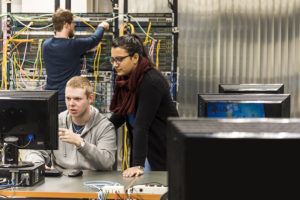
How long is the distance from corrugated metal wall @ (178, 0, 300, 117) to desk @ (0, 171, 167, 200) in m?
1.76

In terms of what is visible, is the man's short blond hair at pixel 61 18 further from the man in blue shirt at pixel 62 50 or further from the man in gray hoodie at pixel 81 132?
the man in gray hoodie at pixel 81 132

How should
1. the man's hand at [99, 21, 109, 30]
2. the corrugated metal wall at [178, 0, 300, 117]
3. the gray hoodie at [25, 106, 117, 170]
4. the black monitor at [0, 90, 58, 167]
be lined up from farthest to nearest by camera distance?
the corrugated metal wall at [178, 0, 300, 117] < the man's hand at [99, 21, 109, 30] < the gray hoodie at [25, 106, 117, 170] < the black monitor at [0, 90, 58, 167]

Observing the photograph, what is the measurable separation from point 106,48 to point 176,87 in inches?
27.8

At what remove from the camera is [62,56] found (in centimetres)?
339

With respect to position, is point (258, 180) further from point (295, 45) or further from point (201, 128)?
point (295, 45)

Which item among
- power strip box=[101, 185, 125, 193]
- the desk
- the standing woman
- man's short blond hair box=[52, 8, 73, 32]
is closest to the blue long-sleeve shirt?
man's short blond hair box=[52, 8, 73, 32]

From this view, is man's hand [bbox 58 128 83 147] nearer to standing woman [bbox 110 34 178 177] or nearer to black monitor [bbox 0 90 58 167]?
black monitor [bbox 0 90 58 167]

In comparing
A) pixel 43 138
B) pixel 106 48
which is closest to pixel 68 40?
pixel 106 48

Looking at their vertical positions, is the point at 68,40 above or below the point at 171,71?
above

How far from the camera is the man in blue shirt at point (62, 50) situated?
11.0 feet

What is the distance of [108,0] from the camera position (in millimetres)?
4098

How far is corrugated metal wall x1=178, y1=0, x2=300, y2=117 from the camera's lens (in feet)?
12.2

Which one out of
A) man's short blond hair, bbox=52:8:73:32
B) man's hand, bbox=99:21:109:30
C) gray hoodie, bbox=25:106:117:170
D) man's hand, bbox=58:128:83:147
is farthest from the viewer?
man's hand, bbox=99:21:109:30

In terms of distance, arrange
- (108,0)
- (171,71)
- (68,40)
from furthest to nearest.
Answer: (108,0), (171,71), (68,40)
